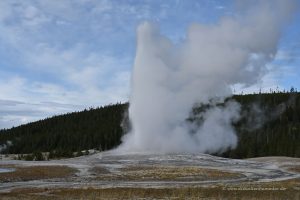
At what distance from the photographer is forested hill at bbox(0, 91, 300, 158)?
137000mm

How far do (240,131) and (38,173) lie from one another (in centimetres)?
12416

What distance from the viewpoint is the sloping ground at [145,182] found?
1266 inches

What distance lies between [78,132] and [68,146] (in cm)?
1327

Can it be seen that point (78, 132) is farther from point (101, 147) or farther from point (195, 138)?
point (195, 138)

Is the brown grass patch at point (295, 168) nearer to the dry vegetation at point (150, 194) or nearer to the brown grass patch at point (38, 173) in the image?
the brown grass patch at point (38, 173)

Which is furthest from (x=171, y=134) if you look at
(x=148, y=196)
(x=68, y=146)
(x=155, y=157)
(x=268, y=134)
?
(x=148, y=196)

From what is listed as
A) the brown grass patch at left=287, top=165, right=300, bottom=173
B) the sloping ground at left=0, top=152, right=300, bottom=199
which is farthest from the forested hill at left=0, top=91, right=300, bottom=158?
the brown grass patch at left=287, top=165, right=300, bottom=173

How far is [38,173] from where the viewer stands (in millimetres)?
51656

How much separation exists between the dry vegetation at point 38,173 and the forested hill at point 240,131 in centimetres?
7846

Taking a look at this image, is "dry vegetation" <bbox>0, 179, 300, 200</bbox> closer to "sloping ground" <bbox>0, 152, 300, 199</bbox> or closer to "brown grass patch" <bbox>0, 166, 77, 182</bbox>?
"sloping ground" <bbox>0, 152, 300, 199</bbox>

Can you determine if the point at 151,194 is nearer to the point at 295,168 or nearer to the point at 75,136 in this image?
the point at 295,168

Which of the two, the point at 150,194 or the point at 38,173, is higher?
the point at 38,173

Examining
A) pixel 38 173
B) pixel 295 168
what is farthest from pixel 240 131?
pixel 38 173

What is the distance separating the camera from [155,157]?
8181 centimetres
